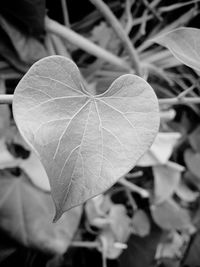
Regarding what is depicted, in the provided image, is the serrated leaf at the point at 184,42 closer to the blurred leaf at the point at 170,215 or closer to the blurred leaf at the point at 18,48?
the blurred leaf at the point at 18,48

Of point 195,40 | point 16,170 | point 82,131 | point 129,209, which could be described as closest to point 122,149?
point 82,131

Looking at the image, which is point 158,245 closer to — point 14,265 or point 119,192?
point 119,192

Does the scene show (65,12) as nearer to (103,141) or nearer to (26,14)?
(26,14)

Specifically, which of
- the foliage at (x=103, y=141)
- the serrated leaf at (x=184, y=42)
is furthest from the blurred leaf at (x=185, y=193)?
the serrated leaf at (x=184, y=42)

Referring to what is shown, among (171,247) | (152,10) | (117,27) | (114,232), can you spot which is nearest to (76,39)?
(117,27)

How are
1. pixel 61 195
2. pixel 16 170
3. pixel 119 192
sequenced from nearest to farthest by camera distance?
pixel 61 195 → pixel 16 170 → pixel 119 192

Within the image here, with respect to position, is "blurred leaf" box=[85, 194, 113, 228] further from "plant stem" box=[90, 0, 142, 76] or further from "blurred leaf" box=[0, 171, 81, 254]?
"plant stem" box=[90, 0, 142, 76]
